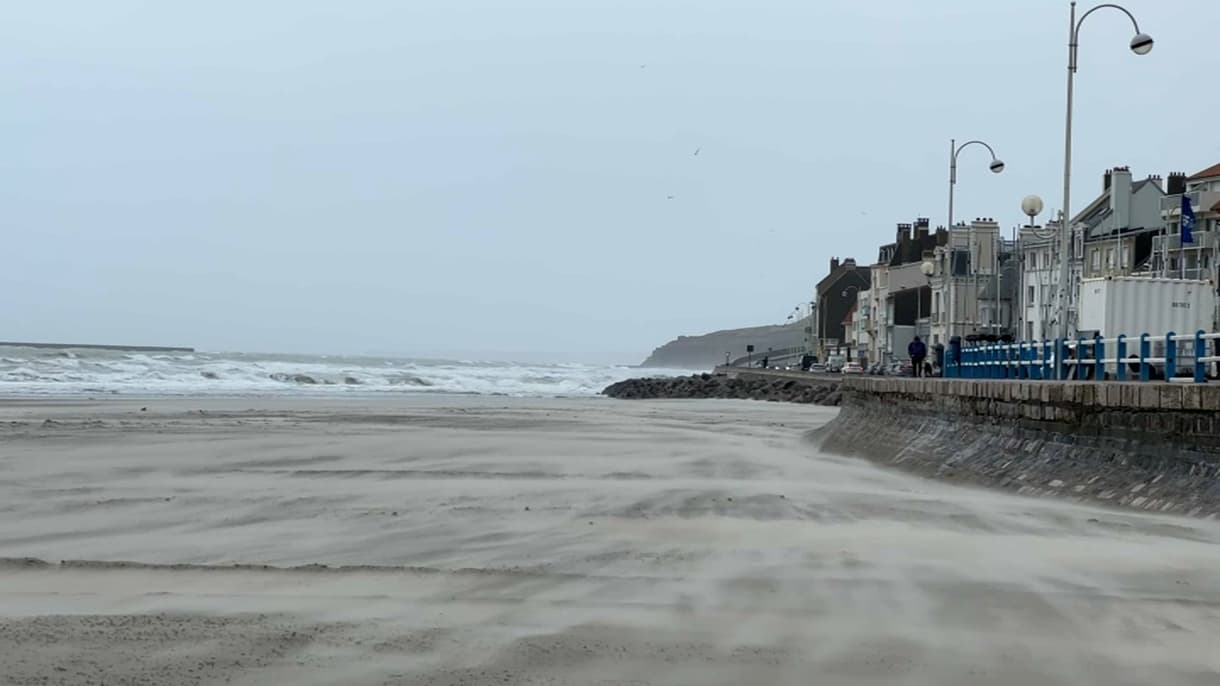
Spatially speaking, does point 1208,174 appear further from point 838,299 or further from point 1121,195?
point 838,299

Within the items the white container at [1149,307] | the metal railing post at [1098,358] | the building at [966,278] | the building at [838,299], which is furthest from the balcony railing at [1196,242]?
the building at [838,299]

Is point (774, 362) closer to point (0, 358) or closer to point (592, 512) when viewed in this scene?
point (0, 358)

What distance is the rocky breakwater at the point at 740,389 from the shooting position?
159 ft

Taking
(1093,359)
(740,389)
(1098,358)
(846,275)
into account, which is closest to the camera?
(1098,358)

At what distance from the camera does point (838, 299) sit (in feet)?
384

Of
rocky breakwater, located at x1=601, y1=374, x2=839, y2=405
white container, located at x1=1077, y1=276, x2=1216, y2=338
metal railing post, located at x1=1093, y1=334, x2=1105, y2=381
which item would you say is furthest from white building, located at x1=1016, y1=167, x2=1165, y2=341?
metal railing post, located at x1=1093, y1=334, x2=1105, y2=381

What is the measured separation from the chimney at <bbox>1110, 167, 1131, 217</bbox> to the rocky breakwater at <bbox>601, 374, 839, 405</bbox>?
20170 mm

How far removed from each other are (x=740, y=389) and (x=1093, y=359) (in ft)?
125

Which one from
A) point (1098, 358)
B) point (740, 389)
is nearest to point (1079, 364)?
point (1098, 358)

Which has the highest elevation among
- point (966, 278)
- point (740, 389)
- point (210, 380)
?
point (966, 278)

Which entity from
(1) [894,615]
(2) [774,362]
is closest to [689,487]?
(1) [894,615]

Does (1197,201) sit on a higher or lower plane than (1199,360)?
higher

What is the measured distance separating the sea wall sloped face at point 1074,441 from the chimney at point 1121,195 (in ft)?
169

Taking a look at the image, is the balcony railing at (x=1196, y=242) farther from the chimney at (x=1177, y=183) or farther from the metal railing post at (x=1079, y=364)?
the metal railing post at (x=1079, y=364)
